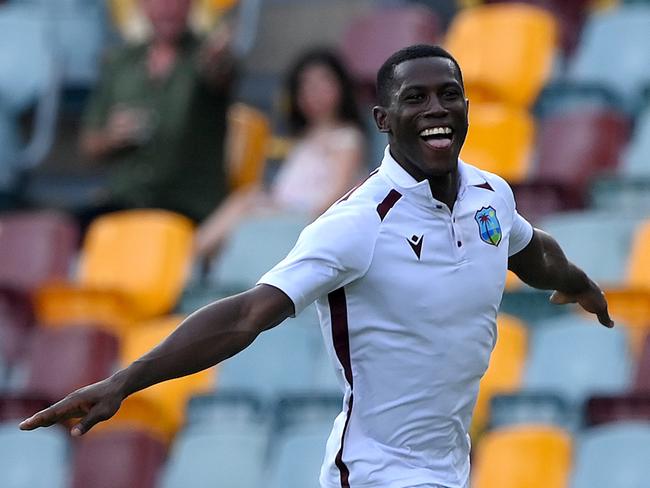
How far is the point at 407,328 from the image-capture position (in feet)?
12.0

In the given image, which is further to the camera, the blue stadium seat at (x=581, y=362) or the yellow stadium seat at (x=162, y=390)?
the yellow stadium seat at (x=162, y=390)

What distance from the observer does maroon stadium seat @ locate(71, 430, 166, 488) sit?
608cm

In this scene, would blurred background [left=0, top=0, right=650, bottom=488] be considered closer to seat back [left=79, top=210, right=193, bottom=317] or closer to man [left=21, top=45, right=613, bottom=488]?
seat back [left=79, top=210, right=193, bottom=317]

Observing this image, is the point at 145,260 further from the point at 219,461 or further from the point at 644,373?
the point at 644,373

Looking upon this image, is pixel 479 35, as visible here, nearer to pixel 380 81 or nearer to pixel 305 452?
pixel 305 452

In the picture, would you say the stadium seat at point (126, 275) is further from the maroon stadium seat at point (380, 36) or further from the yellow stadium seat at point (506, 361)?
the yellow stadium seat at point (506, 361)

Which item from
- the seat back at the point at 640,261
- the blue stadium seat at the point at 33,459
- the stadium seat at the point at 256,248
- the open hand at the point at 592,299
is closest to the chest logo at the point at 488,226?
the open hand at the point at 592,299

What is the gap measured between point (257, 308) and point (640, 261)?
3.10m

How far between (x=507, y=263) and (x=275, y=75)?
4.85 meters

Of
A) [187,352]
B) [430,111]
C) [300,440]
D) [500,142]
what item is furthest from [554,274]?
[500,142]

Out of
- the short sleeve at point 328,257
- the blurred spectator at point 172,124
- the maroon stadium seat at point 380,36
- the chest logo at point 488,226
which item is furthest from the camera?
the maroon stadium seat at point 380,36

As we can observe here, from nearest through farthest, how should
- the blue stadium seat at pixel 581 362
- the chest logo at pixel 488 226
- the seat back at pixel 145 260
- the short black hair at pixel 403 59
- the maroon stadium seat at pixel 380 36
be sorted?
the short black hair at pixel 403 59 < the chest logo at pixel 488 226 < the blue stadium seat at pixel 581 362 < the seat back at pixel 145 260 < the maroon stadium seat at pixel 380 36

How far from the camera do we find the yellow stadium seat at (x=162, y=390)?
6367mm

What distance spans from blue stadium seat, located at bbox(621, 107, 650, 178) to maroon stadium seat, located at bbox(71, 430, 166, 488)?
2189 mm
